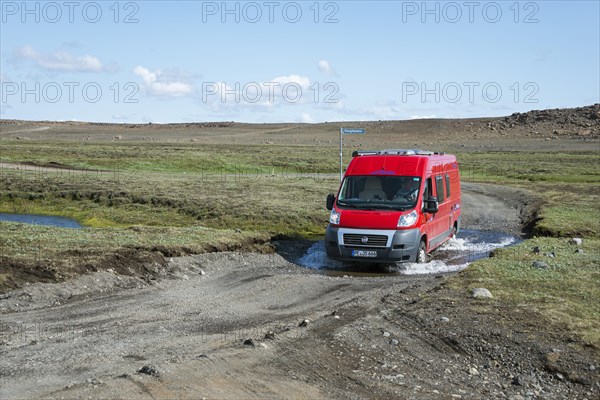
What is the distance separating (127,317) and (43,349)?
217 cm

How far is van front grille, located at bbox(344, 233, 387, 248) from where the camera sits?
16484 millimetres

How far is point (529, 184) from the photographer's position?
4106 centimetres

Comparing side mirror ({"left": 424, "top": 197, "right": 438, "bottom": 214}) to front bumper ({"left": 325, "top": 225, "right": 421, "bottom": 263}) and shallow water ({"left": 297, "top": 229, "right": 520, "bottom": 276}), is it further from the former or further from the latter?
shallow water ({"left": 297, "top": 229, "right": 520, "bottom": 276})

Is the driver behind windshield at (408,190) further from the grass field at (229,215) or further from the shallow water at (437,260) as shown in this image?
the grass field at (229,215)

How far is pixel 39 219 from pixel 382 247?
1723cm

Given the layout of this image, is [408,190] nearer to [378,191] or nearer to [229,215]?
[378,191]

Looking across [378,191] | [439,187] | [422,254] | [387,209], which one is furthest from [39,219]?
[422,254]

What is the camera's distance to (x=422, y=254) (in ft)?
57.2

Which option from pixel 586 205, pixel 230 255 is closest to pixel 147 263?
pixel 230 255

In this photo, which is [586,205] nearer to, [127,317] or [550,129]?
[127,317]

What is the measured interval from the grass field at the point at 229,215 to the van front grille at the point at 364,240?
216 cm

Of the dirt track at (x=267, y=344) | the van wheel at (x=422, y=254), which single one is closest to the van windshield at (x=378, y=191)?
the van wheel at (x=422, y=254)

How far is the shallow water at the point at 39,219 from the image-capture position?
27158 mm

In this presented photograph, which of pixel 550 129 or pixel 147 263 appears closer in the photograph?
pixel 147 263
